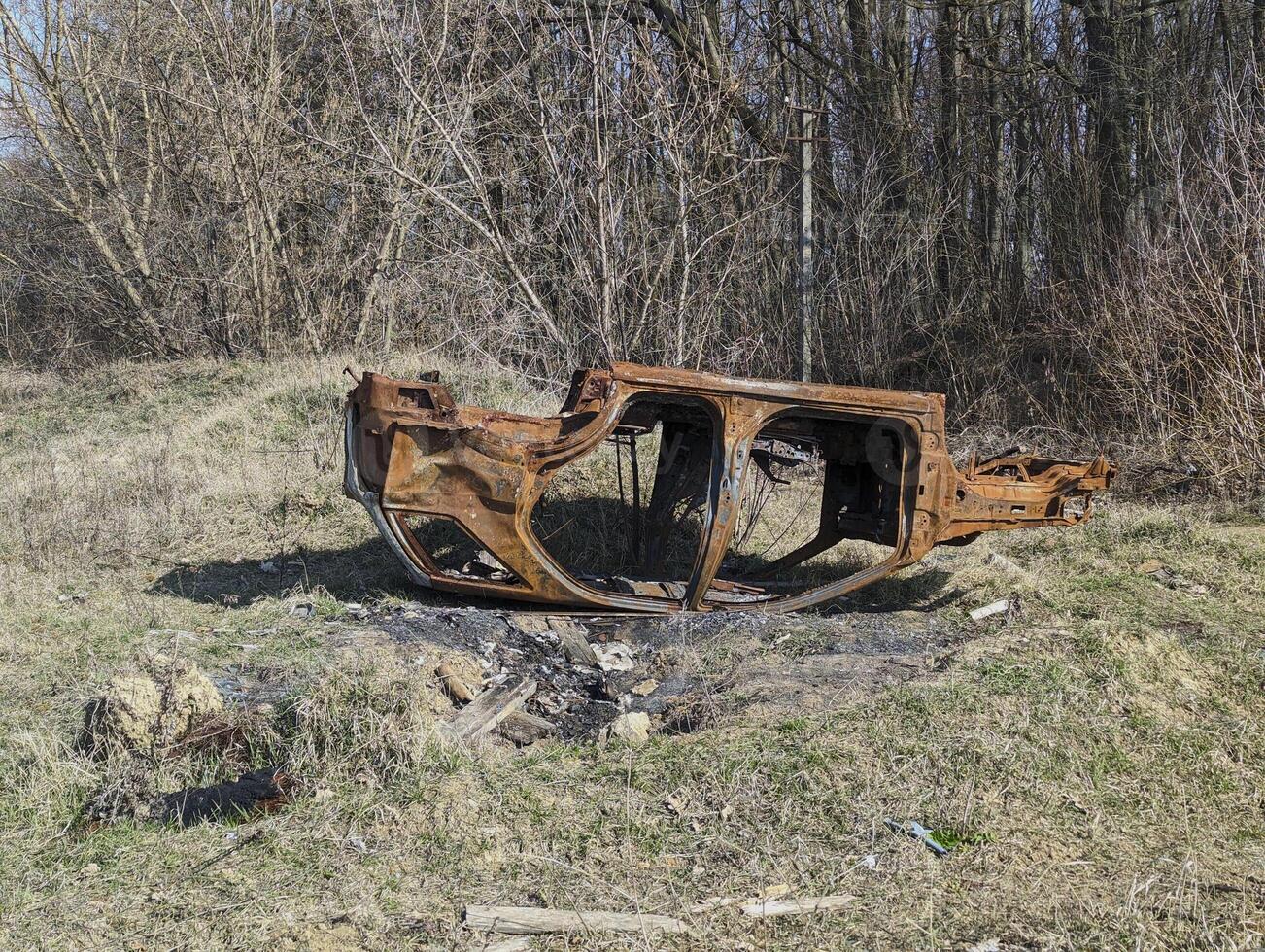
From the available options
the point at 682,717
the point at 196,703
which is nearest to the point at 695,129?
the point at 682,717

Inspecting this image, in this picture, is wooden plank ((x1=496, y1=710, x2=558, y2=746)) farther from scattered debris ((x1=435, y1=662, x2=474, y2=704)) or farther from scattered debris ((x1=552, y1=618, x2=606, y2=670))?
scattered debris ((x1=552, y1=618, x2=606, y2=670))

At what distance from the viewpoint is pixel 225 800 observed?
3980 mm

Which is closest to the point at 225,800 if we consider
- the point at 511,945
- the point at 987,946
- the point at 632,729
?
the point at 511,945

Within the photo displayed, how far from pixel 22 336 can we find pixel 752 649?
16606 mm

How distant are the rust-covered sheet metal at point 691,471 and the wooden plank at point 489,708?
A: 83cm

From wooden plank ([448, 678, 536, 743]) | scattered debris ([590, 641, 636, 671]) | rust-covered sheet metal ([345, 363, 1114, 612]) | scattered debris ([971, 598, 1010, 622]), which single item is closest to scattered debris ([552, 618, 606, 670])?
scattered debris ([590, 641, 636, 671])

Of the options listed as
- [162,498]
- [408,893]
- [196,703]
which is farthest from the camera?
[162,498]

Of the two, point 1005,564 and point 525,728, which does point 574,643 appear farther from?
point 1005,564

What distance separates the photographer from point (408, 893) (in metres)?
3.44

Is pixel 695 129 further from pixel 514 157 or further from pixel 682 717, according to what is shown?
pixel 682 717

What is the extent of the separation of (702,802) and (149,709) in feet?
7.33

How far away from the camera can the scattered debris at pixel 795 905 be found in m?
3.37

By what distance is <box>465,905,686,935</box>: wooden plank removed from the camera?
3.25 m

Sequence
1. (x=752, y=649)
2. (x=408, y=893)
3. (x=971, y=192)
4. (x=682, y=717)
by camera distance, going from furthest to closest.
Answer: (x=971, y=192), (x=752, y=649), (x=682, y=717), (x=408, y=893)
